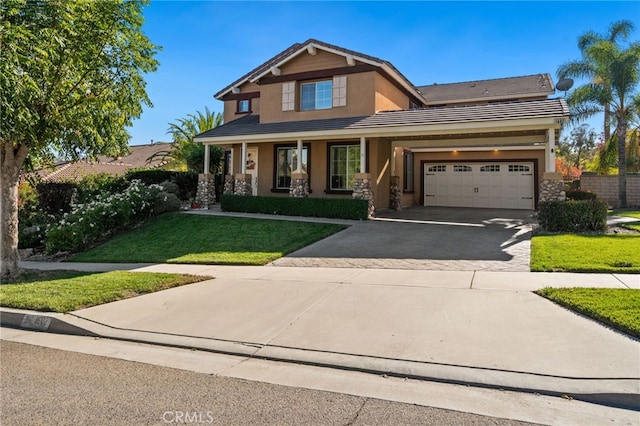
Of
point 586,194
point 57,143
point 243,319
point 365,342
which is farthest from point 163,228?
point 586,194

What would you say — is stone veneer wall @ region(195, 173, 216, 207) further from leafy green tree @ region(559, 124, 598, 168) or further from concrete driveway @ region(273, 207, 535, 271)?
leafy green tree @ region(559, 124, 598, 168)

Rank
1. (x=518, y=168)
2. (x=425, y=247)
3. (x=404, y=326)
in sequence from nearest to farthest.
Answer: (x=404, y=326)
(x=425, y=247)
(x=518, y=168)

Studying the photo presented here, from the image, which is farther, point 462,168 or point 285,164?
point 462,168

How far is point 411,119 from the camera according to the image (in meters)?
15.8

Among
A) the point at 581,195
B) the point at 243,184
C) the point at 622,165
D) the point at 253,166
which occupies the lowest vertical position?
the point at 581,195

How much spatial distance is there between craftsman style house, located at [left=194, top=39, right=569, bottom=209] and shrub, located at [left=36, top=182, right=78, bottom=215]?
709 cm

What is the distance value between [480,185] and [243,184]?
12.8 meters

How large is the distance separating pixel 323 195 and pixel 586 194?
471 inches

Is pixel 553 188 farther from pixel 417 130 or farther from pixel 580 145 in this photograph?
pixel 580 145

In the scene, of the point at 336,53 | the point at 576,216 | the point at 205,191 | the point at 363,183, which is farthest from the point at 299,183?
the point at 576,216

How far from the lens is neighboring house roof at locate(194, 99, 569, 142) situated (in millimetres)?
13758

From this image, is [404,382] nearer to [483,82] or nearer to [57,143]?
[57,143]

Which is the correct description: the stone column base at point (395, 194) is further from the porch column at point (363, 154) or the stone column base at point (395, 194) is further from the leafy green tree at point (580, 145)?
the leafy green tree at point (580, 145)

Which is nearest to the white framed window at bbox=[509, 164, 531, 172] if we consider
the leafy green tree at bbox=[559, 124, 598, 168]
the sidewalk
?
the sidewalk
